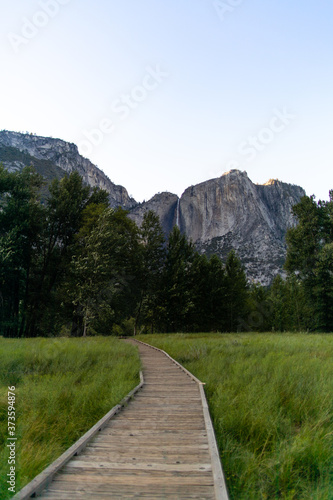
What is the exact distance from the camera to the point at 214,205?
16125 cm

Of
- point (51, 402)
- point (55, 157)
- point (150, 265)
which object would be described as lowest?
point (51, 402)

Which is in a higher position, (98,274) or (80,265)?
(80,265)

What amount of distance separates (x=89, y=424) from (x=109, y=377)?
261 cm

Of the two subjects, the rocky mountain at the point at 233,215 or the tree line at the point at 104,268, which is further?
the rocky mountain at the point at 233,215

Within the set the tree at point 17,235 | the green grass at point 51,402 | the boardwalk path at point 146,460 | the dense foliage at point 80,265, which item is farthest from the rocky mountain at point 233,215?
the boardwalk path at point 146,460

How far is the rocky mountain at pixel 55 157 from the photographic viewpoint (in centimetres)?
14725

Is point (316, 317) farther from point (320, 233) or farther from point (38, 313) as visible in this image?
point (38, 313)

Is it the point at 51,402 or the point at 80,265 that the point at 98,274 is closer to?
the point at 80,265

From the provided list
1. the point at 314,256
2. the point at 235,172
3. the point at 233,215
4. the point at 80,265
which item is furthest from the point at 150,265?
the point at 235,172

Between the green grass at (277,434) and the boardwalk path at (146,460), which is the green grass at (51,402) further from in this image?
the green grass at (277,434)

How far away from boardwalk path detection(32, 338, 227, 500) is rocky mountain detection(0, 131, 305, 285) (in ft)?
434

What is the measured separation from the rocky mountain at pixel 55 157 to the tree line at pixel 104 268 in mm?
121164

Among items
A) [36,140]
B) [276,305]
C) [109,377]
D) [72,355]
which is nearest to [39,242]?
[72,355]

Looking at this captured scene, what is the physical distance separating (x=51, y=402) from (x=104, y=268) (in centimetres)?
1727
